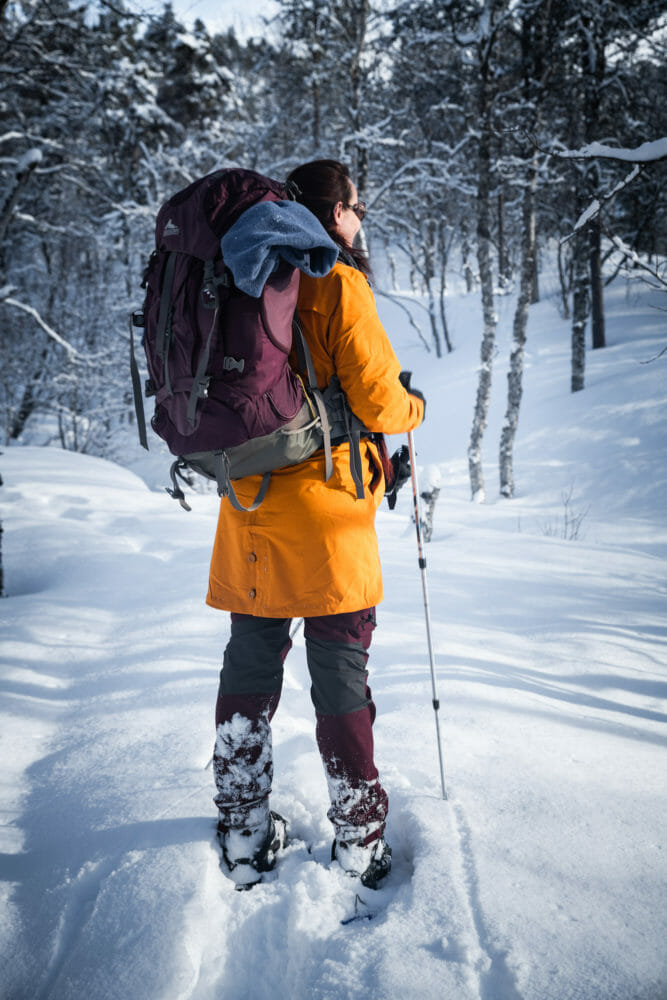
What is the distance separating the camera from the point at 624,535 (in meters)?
7.27

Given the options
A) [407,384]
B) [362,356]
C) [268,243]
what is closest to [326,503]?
[362,356]

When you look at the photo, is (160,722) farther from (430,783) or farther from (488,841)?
(488,841)

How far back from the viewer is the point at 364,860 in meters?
1.50

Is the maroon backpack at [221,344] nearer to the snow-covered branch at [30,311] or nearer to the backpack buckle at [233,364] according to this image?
the backpack buckle at [233,364]

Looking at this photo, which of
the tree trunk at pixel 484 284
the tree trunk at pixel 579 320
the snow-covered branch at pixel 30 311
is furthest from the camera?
the tree trunk at pixel 579 320

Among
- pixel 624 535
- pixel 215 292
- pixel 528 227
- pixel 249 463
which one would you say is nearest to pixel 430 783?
pixel 249 463

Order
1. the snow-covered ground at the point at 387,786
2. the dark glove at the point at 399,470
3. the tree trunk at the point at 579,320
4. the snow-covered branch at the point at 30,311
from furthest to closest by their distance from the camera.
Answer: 1. the tree trunk at the point at 579,320
2. the snow-covered branch at the point at 30,311
3. the dark glove at the point at 399,470
4. the snow-covered ground at the point at 387,786

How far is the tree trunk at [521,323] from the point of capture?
793 cm

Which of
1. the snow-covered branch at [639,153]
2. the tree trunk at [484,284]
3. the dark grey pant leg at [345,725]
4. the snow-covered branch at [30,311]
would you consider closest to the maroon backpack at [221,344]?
the dark grey pant leg at [345,725]

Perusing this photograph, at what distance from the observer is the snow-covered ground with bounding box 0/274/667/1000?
1.26 m

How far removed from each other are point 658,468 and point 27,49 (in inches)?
450

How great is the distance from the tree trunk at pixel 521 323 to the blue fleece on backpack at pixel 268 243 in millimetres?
7750

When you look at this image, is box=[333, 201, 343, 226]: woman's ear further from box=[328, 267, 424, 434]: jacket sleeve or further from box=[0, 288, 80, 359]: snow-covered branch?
box=[0, 288, 80, 359]: snow-covered branch

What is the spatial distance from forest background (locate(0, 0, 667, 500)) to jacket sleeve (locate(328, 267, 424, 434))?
184 cm
